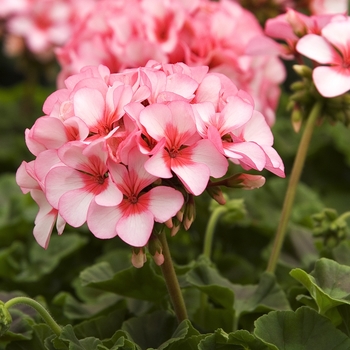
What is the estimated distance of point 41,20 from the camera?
5.52ft

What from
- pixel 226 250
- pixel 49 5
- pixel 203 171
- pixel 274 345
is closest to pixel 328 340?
pixel 274 345

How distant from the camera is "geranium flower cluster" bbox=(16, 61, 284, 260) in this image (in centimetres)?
60

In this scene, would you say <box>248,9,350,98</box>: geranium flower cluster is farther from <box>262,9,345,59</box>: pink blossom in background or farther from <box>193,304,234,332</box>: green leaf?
<box>193,304,234,332</box>: green leaf

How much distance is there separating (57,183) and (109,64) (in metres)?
0.57

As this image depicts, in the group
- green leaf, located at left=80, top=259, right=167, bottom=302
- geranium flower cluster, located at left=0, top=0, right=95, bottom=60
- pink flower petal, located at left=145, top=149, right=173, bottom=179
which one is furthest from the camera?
geranium flower cluster, located at left=0, top=0, right=95, bottom=60

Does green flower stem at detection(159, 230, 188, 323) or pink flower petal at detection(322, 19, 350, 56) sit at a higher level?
pink flower petal at detection(322, 19, 350, 56)

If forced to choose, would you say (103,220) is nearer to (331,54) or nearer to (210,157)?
(210,157)

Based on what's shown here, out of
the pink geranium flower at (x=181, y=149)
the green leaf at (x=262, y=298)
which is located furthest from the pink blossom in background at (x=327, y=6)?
the pink geranium flower at (x=181, y=149)

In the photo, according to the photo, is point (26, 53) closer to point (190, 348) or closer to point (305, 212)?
point (305, 212)

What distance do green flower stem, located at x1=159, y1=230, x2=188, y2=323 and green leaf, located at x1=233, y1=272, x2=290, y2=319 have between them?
0.11 m

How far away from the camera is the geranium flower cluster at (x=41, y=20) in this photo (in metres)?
1.65

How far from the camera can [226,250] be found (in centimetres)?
125

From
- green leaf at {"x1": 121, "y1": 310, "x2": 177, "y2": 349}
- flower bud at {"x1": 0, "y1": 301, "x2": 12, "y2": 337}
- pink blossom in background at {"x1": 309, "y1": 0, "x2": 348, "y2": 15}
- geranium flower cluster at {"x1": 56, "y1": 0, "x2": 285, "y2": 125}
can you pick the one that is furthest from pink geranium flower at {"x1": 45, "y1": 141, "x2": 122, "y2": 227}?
pink blossom in background at {"x1": 309, "y1": 0, "x2": 348, "y2": 15}

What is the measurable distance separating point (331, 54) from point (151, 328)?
15.4 inches
